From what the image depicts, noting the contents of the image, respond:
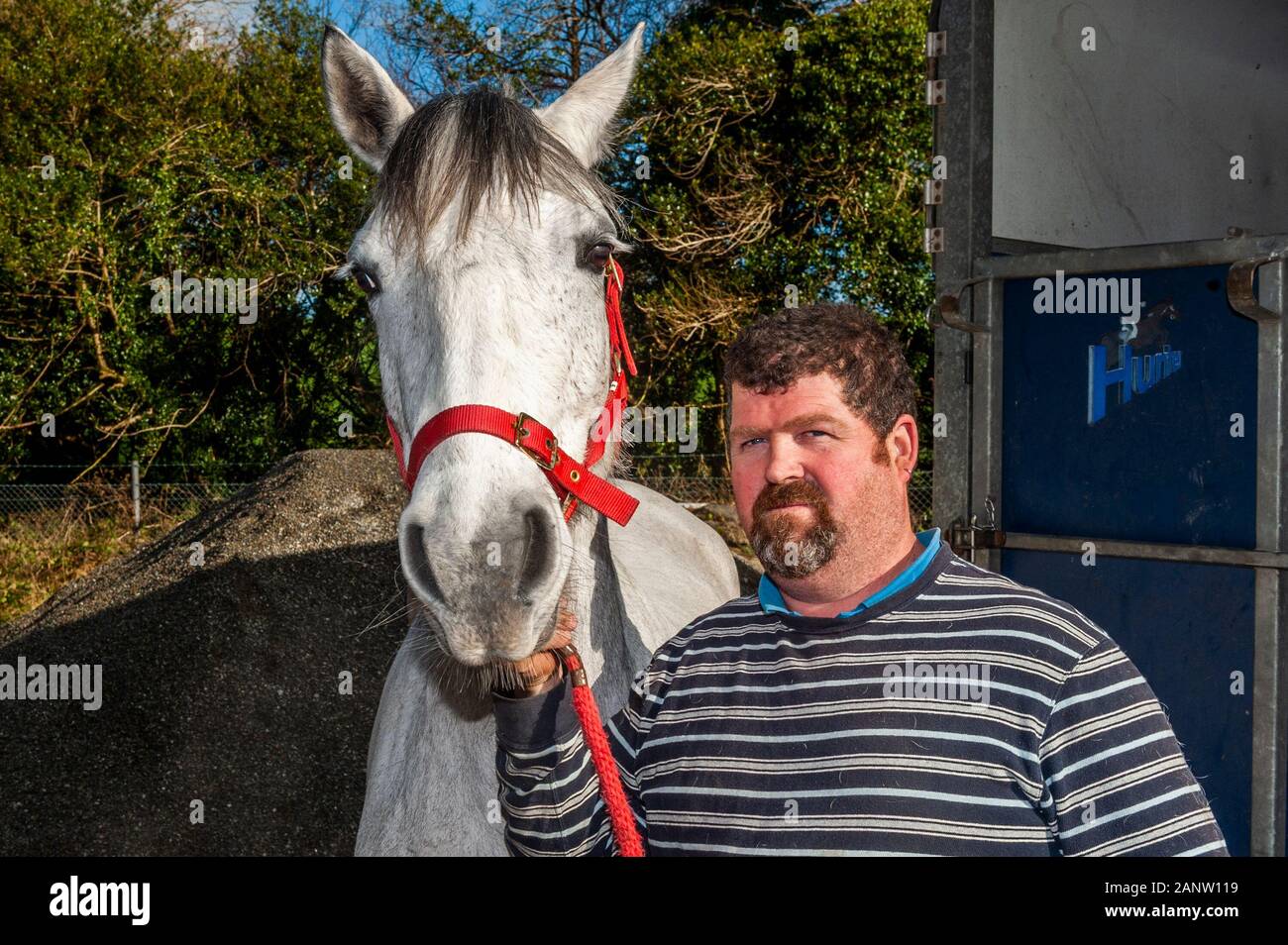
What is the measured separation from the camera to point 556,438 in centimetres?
200

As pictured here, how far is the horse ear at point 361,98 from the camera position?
2.50m

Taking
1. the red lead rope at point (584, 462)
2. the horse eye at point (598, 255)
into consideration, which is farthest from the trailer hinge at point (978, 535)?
the horse eye at point (598, 255)

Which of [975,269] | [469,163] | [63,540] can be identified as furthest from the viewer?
[63,540]

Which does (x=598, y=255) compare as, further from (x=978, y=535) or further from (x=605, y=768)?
(x=978, y=535)

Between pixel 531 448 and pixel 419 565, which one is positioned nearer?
pixel 419 565

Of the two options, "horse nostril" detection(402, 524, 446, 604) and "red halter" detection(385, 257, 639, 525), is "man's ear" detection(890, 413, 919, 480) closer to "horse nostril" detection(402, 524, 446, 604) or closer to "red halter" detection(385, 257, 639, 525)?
"red halter" detection(385, 257, 639, 525)

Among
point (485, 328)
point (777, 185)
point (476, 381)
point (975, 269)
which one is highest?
point (777, 185)

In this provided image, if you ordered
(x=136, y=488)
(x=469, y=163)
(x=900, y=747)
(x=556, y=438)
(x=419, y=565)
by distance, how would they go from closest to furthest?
1. (x=900, y=747)
2. (x=419, y=565)
3. (x=556, y=438)
4. (x=469, y=163)
5. (x=136, y=488)

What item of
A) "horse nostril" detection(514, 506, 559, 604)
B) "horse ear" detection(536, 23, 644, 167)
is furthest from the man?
"horse ear" detection(536, 23, 644, 167)

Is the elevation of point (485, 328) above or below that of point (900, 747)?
above

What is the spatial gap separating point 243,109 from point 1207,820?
14049 millimetres

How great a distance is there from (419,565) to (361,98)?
1.48m

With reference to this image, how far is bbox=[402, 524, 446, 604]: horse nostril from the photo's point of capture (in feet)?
5.74

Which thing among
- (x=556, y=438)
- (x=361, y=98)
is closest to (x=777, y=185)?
(x=361, y=98)
